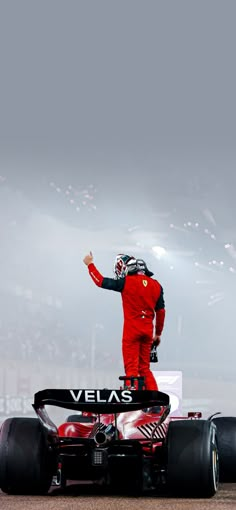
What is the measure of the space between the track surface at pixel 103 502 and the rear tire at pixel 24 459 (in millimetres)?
100

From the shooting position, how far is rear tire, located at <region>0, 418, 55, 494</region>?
7.06 m

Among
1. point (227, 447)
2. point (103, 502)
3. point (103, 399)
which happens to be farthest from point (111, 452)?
point (227, 447)

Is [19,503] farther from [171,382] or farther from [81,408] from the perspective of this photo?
[171,382]

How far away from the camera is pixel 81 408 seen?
7301 millimetres

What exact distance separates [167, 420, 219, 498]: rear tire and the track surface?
0.36 feet

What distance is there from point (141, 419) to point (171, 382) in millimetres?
4579

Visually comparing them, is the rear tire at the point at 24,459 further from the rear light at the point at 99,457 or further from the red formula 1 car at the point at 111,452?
the rear light at the point at 99,457

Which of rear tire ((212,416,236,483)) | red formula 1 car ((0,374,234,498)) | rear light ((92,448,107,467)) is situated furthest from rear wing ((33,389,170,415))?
rear tire ((212,416,236,483))

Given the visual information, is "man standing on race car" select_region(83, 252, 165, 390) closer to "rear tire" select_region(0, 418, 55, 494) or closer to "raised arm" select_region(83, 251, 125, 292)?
"raised arm" select_region(83, 251, 125, 292)

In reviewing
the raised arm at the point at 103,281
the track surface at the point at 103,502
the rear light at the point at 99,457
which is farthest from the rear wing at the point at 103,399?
the raised arm at the point at 103,281

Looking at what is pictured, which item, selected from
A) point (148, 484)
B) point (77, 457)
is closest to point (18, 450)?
point (77, 457)

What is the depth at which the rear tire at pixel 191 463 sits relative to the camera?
274 inches

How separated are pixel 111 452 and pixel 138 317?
10.4 ft

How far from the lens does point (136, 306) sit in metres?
10.1
